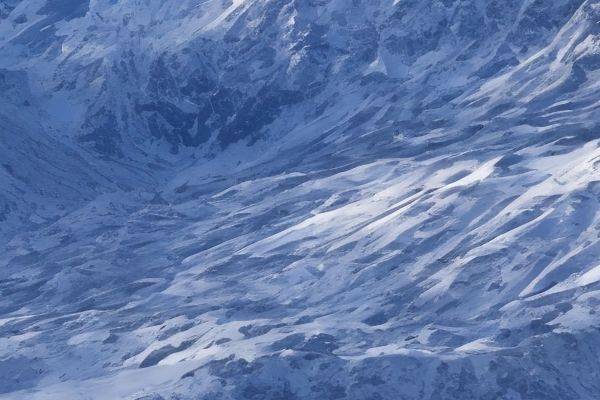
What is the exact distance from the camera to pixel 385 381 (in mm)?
186125

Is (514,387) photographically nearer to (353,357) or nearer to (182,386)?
(353,357)

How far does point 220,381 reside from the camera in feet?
626

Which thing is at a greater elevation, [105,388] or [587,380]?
[105,388]

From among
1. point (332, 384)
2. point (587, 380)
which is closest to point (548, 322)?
point (587, 380)

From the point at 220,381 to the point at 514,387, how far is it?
29.4m

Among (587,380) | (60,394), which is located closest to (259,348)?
(60,394)

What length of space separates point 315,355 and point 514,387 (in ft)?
68.3

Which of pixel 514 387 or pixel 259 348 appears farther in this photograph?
pixel 259 348

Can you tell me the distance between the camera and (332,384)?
187875mm

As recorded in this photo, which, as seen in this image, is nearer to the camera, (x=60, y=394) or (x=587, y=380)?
(x=587, y=380)

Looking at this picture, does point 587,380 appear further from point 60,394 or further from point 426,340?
point 60,394

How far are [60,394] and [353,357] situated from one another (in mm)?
31358

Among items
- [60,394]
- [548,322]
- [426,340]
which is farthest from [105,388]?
[548,322]

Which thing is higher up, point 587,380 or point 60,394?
point 60,394
